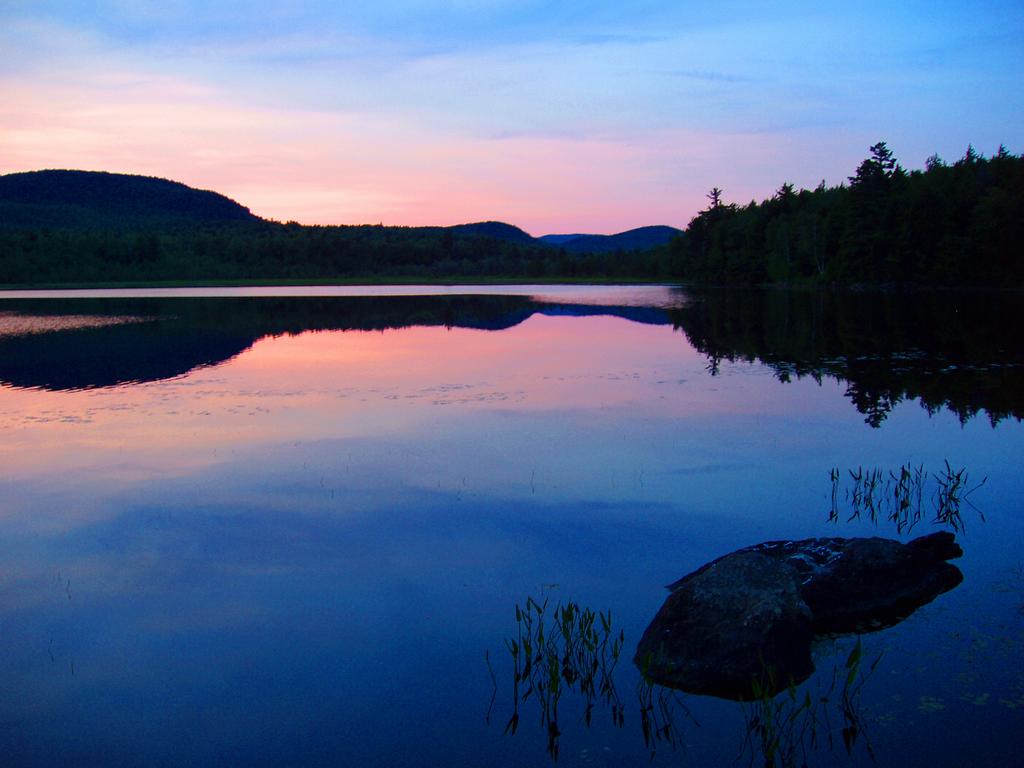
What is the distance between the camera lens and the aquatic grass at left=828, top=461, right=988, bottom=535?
1000 cm

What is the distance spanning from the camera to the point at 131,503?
35.7ft

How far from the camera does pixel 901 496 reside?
424 inches

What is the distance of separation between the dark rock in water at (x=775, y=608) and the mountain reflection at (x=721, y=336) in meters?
9.03

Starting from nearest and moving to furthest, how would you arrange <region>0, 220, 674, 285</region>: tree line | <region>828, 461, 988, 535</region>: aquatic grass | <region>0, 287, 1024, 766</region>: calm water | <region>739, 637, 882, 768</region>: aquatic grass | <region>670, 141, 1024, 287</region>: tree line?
<region>739, 637, 882, 768</region>: aquatic grass, <region>0, 287, 1024, 766</region>: calm water, <region>828, 461, 988, 535</region>: aquatic grass, <region>670, 141, 1024, 287</region>: tree line, <region>0, 220, 674, 285</region>: tree line

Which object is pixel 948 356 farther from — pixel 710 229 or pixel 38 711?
pixel 710 229

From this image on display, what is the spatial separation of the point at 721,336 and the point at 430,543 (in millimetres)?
25706

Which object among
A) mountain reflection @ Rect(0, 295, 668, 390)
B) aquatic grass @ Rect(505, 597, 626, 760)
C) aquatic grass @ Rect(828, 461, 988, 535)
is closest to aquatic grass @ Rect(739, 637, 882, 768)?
aquatic grass @ Rect(505, 597, 626, 760)

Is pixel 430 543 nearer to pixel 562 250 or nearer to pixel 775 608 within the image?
pixel 775 608

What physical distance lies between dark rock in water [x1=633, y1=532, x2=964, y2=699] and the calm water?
0.74ft

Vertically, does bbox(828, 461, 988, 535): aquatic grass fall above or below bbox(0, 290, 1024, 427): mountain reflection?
below

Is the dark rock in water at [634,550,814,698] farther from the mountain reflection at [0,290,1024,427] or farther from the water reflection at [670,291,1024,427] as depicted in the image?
the mountain reflection at [0,290,1024,427]

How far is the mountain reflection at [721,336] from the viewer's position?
20359 millimetres

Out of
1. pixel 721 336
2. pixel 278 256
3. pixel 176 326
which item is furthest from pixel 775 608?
pixel 278 256

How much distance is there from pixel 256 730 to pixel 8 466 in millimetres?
9538
